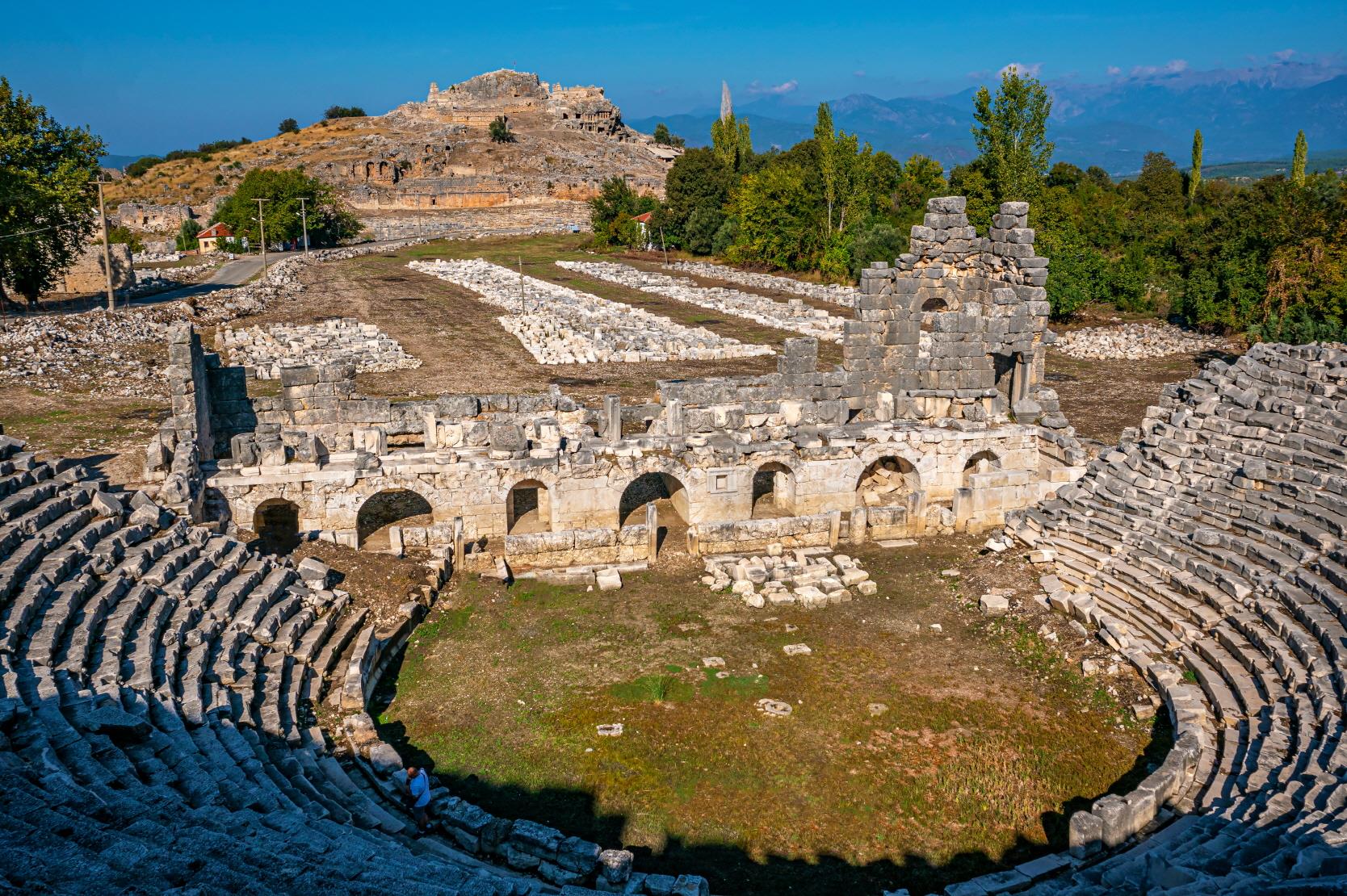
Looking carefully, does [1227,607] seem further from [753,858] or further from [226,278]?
[226,278]

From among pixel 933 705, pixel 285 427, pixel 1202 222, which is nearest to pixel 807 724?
pixel 933 705

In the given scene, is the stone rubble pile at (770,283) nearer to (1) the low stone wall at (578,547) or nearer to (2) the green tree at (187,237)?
(1) the low stone wall at (578,547)

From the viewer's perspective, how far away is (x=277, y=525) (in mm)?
19609

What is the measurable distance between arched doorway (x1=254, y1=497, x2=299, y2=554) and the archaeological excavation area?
91 millimetres

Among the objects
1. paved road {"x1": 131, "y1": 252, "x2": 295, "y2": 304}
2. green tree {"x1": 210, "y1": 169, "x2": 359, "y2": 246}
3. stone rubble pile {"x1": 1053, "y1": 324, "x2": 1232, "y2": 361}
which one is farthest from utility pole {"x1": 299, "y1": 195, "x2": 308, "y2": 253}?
stone rubble pile {"x1": 1053, "y1": 324, "x2": 1232, "y2": 361}

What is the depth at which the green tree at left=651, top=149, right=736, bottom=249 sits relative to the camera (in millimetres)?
74625

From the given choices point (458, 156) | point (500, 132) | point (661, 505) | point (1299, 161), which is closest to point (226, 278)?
point (661, 505)

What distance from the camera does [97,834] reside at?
806cm

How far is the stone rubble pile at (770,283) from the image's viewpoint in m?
53.3

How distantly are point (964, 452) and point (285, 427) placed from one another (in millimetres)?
14481

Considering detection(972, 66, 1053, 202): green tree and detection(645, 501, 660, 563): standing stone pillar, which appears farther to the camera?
detection(972, 66, 1053, 202): green tree

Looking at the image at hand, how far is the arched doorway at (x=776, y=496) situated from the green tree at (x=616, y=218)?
5976cm

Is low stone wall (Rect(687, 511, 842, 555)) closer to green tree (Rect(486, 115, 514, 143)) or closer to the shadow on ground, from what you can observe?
the shadow on ground

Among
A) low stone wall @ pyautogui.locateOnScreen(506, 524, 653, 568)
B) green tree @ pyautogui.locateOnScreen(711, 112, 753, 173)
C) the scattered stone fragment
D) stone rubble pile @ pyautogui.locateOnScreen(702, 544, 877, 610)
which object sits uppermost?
green tree @ pyautogui.locateOnScreen(711, 112, 753, 173)
